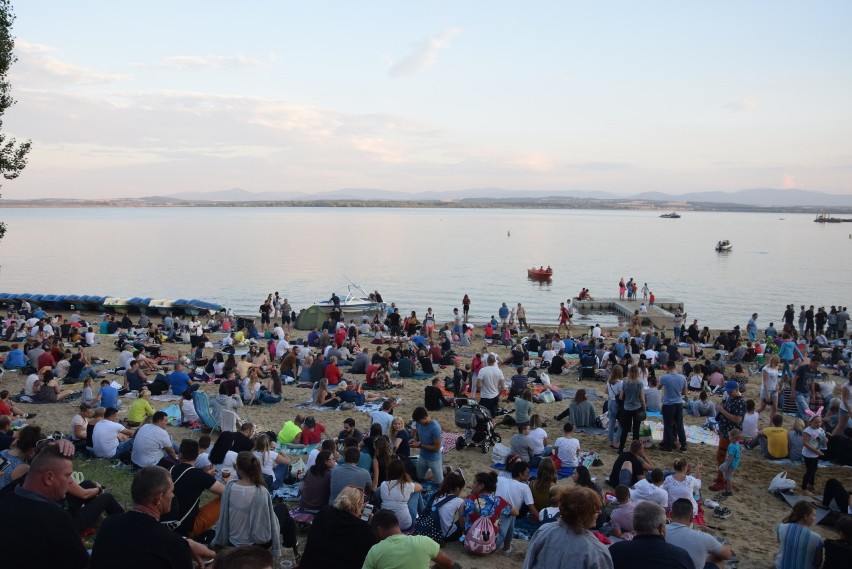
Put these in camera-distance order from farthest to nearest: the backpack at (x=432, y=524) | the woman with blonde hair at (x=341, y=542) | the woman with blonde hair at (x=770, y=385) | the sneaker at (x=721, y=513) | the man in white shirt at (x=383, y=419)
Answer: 1. the woman with blonde hair at (x=770, y=385)
2. the man in white shirt at (x=383, y=419)
3. the sneaker at (x=721, y=513)
4. the backpack at (x=432, y=524)
5. the woman with blonde hair at (x=341, y=542)

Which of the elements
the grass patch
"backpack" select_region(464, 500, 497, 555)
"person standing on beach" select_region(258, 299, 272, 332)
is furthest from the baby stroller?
"person standing on beach" select_region(258, 299, 272, 332)

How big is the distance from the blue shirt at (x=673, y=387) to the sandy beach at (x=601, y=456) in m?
0.99

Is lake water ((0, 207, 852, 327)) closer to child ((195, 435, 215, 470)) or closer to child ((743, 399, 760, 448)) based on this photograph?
child ((743, 399, 760, 448))

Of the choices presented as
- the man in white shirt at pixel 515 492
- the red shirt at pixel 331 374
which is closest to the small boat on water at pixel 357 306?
the red shirt at pixel 331 374

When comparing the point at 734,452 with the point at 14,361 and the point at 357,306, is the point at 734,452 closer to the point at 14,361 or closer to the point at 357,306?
the point at 14,361

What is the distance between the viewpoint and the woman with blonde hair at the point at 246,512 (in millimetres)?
5945

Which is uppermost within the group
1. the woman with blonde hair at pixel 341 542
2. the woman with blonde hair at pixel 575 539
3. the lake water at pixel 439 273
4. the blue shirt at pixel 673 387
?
the woman with blonde hair at pixel 575 539

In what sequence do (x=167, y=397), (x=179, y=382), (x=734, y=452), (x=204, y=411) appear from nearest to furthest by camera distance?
(x=734, y=452) < (x=204, y=411) < (x=179, y=382) < (x=167, y=397)

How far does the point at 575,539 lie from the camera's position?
13.5 feet

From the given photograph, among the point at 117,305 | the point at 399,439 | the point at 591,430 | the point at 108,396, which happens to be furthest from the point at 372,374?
the point at 117,305

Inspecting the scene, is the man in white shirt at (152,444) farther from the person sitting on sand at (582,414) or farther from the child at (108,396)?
the person sitting on sand at (582,414)

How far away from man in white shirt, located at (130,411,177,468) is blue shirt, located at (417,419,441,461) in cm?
328

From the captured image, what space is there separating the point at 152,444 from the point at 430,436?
3698mm

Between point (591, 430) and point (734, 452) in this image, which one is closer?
point (734, 452)
